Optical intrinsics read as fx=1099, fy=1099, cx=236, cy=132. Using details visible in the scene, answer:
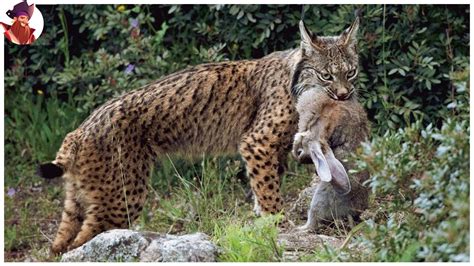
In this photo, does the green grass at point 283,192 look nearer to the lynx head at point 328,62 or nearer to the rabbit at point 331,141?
the rabbit at point 331,141

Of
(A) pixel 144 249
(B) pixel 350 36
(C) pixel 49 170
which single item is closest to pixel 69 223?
(C) pixel 49 170

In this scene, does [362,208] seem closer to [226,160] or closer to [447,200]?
[447,200]

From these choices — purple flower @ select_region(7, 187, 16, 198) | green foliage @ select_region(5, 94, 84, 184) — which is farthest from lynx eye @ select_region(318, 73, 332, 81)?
purple flower @ select_region(7, 187, 16, 198)

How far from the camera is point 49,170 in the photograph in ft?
24.3

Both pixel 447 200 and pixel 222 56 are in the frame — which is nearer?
pixel 447 200

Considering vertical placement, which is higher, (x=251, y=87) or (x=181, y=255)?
(x=251, y=87)

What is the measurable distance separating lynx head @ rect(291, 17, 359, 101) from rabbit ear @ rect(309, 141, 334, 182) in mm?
788

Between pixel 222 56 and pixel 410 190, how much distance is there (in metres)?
3.70

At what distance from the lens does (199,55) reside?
957cm

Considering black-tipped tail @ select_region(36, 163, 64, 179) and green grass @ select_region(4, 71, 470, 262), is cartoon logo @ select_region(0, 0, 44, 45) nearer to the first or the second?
black-tipped tail @ select_region(36, 163, 64, 179)

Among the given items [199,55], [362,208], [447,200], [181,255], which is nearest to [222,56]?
[199,55]

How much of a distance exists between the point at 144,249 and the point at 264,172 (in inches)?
66.9

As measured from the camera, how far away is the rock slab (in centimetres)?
622

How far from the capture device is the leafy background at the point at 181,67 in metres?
8.75
